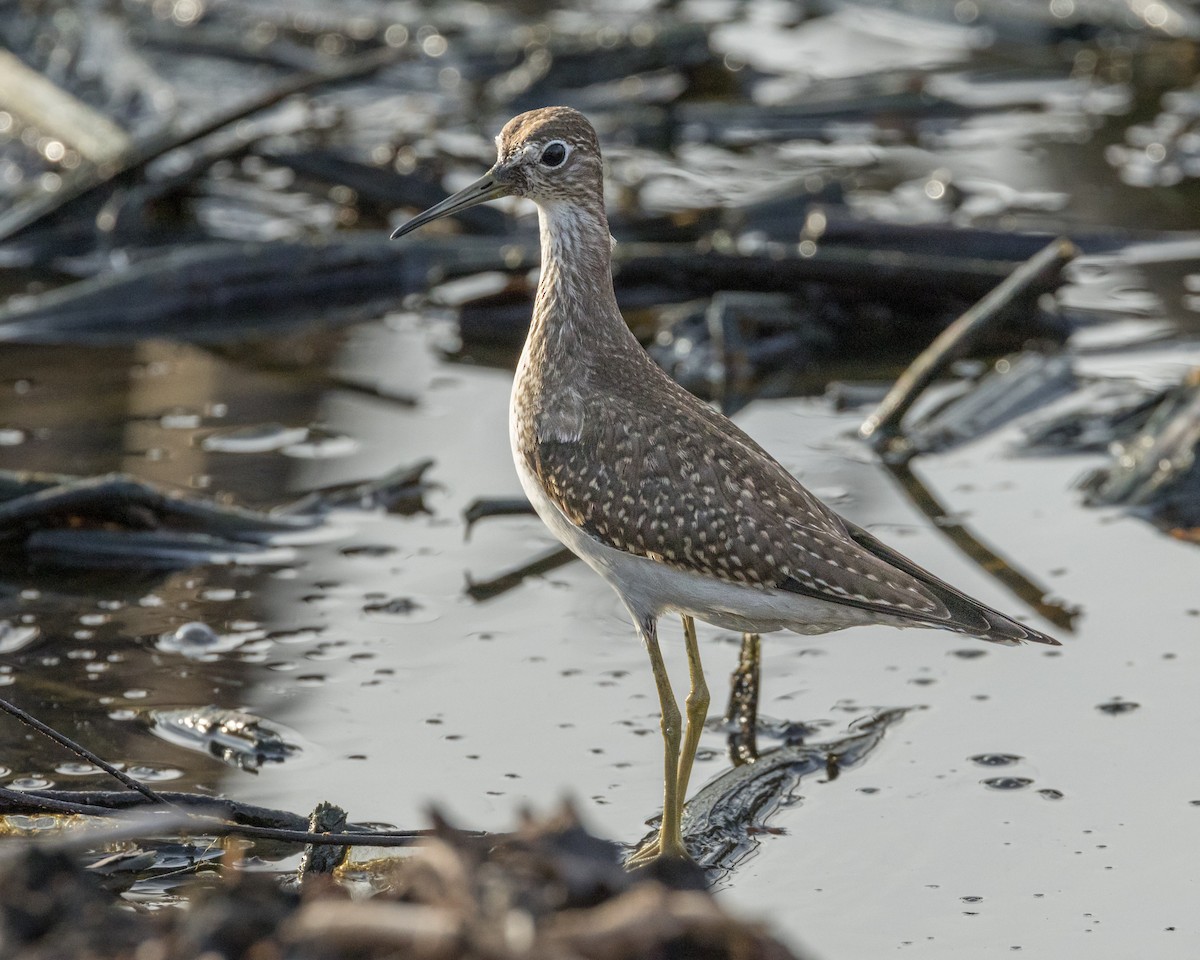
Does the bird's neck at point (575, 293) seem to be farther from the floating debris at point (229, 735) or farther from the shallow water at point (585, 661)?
the floating debris at point (229, 735)

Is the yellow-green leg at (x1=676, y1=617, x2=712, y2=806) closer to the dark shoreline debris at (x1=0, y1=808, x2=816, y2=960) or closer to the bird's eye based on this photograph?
the bird's eye

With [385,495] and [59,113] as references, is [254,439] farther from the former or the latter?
[59,113]

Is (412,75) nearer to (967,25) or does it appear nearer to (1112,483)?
(967,25)

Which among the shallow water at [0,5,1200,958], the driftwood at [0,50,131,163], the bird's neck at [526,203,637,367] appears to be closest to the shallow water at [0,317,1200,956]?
the shallow water at [0,5,1200,958]

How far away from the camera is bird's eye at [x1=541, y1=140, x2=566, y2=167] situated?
6270 mm

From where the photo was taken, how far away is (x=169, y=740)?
6.42 metres

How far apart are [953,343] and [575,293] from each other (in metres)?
3.06

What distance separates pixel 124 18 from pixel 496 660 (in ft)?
34.0

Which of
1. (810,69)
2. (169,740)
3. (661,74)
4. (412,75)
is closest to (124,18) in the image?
(412,75)

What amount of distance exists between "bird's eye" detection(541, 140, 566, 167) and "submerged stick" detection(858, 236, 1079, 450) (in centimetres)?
310

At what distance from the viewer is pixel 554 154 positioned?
6297 millimetres

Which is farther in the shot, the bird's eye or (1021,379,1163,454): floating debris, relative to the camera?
(1021,379,1163,454): floating debris

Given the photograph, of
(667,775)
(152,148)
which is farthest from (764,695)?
(152,148)

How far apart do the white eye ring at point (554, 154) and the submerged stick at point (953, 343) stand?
309 centimetres
